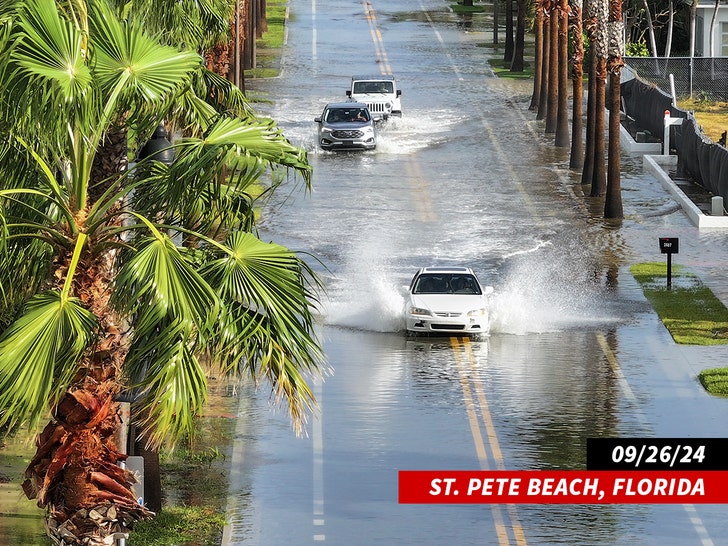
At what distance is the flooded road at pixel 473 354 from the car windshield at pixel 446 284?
31.4 inches

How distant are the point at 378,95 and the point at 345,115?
5.50m

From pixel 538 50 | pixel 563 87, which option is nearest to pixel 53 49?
pixel 563 87

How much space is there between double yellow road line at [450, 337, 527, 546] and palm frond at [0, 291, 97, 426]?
784 centimetres

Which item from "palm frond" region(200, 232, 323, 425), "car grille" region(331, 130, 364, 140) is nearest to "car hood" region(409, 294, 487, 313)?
"palm frond" region(200, 232, 323, 425)

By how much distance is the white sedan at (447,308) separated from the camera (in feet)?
98.8

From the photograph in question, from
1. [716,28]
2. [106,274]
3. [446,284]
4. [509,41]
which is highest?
[106,274]

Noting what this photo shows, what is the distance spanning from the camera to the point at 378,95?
5859cm

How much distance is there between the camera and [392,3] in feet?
314

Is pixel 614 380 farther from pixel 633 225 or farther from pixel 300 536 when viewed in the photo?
pixel 633 225

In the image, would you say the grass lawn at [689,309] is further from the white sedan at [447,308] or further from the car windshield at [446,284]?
the car windshield at [446,284]

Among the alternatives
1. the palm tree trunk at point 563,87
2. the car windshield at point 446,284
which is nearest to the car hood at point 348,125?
the palm tree trunk at point 563,87

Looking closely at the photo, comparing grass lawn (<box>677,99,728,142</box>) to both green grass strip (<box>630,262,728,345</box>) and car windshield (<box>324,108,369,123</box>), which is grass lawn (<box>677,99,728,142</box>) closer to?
car windshield (<box>324,108,369,123</box>)

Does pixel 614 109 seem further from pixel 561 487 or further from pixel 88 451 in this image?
pixel 88 451

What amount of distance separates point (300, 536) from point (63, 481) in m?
6.14
